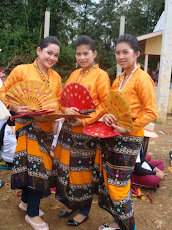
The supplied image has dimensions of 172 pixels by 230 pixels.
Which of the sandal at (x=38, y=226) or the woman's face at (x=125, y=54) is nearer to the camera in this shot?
the woman's face at (x=125, y=54)

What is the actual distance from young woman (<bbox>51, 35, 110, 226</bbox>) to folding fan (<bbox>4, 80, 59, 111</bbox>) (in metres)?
0.21

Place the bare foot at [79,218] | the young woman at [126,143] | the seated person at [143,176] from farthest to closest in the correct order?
1. the seated person at [143,176]
2. the bare foot at [79,218]
3. the young woman at [126,143]

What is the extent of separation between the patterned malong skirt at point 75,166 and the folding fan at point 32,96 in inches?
14.4

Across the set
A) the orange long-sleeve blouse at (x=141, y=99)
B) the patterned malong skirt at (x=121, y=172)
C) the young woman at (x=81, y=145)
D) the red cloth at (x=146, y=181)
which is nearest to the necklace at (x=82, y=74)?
the young woman at (x=81, y=145)

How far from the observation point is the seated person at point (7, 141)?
4.02m

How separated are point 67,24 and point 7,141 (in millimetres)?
14992

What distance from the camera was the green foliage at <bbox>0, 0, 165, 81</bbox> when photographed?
1498 cm

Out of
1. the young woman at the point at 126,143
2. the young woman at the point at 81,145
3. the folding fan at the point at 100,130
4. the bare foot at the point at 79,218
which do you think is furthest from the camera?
the bare foot at the point at 79,218

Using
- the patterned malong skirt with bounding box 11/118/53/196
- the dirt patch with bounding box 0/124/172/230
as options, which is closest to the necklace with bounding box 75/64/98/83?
the patterned malong skirt with bounding box 11/118/53/196

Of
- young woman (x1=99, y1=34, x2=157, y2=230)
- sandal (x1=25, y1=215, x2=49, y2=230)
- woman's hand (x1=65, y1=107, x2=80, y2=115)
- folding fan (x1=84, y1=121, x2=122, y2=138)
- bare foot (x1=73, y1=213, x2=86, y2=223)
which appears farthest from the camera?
bare foot (x1=73, y1=213, x2=86, y2=223)

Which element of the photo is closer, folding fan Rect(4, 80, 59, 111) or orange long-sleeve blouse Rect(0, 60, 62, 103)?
folding fan Rect(4, 80, 59, 111)

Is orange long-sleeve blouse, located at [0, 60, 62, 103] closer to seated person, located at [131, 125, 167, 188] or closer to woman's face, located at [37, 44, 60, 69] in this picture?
woman's face, located at [37, 44, 60, 69]

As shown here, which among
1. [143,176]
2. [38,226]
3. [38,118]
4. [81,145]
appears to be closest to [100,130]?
[81,145]

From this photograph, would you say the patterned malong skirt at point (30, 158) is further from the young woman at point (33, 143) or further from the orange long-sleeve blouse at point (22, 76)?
the orange long-sleeve blouse at point (22, 76)
